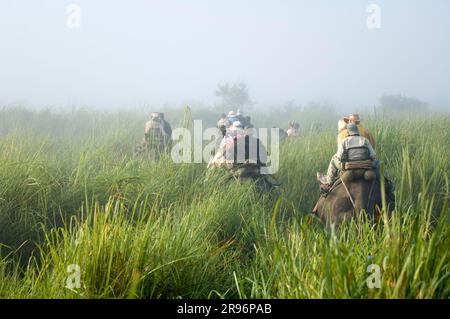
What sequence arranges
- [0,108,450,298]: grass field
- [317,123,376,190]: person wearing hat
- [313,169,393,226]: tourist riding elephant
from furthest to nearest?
[317,123,376,190]: person wearing hat → [313,169,393,226]: tourist riding elephant → [0,108,450,298]: grass field

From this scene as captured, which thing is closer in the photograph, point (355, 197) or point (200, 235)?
point (200, 235)

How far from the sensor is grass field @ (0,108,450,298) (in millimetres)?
1841

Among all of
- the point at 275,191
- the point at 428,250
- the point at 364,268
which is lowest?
the point at 275,191

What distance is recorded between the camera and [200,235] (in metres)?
3.30

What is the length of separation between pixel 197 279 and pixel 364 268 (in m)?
1.10

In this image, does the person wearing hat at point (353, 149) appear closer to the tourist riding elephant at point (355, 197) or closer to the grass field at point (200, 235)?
the tourist riding elephant at point (355, 197)

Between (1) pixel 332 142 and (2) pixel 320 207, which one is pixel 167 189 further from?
(1) pixel 332 142

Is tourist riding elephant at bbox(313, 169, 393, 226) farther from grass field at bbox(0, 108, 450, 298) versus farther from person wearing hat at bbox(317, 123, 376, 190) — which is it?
grass field at bbox(0, 108, 450, 298)

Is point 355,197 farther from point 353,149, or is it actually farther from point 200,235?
point 200,235

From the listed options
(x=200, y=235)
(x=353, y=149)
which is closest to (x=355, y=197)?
(x=353, y=149)

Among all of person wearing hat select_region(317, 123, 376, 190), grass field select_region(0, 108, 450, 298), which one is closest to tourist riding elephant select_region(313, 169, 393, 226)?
person wearing hat select_region(317, 123, 376, 190)

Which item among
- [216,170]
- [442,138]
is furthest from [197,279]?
[442,138]

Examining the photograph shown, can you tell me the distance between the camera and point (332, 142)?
769 cm

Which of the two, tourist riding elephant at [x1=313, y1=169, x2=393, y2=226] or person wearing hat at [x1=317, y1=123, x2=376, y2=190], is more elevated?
person wearing hat at [x1=317, y1=123, x2=376, y2=190]
